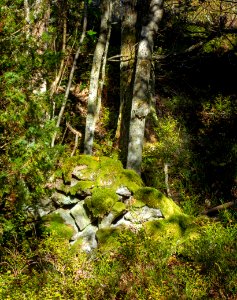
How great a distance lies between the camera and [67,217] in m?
6.59

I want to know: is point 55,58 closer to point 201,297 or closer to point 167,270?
point 167,270

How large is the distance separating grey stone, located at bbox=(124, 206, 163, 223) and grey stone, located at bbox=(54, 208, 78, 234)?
963 millimetres

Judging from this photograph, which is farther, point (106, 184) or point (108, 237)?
point (106, 184)

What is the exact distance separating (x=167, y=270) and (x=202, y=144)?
6381 mm

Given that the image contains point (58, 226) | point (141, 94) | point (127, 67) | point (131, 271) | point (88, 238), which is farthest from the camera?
point (127, 67)

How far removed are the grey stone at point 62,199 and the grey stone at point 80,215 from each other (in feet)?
0.43

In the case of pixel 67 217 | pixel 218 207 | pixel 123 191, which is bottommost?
pixel 67 217

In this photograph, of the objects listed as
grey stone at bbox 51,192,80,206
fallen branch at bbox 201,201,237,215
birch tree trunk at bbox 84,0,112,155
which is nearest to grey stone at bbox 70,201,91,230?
grey stone at bbox 51,192,80,206

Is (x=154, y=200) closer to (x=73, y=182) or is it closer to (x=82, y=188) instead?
(x=82, y=188)

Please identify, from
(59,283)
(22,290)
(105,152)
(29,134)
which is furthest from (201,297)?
(105,152)

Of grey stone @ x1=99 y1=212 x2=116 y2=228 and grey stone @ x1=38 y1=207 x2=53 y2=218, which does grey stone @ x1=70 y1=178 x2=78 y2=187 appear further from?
grey stone @ x1=99 y1=212 x2=116 y2=228

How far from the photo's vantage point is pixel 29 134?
464cm

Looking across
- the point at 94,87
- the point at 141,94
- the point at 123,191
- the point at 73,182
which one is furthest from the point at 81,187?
the point at 94,87

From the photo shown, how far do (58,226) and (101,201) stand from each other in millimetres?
922
